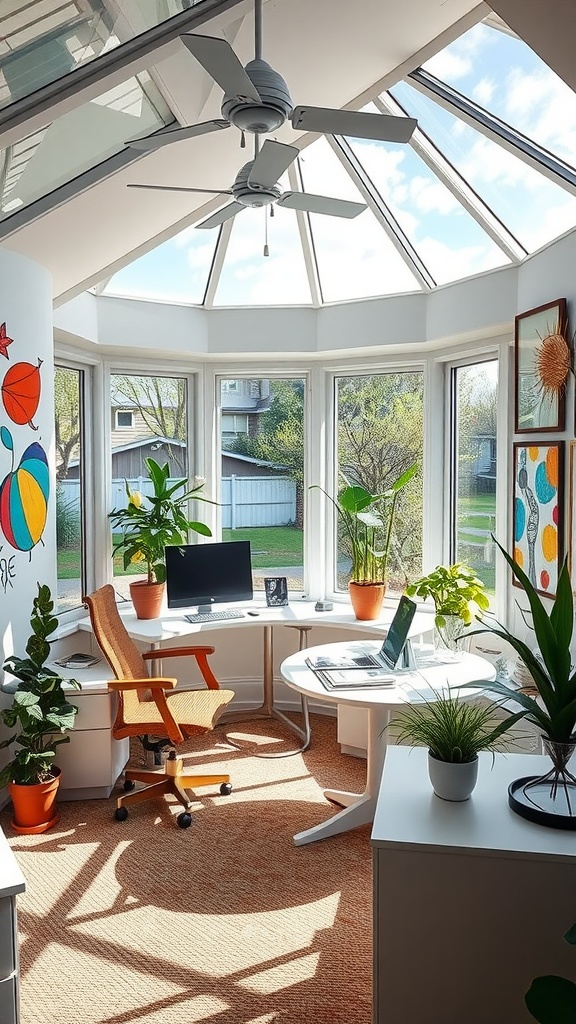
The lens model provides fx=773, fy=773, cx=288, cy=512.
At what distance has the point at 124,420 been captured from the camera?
17.3 ft

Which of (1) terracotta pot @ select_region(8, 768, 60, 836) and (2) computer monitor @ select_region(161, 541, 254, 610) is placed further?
(2) computer monitor @ select_region(161, 541, 254, 610)

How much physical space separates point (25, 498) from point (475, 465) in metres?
2.65

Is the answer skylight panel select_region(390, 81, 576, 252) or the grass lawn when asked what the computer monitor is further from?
skylight panel select_region(390, 81, 576, 252)

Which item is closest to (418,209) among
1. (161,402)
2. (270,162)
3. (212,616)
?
(161,402)

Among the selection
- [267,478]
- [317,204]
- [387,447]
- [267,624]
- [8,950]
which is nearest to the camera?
[8,950]

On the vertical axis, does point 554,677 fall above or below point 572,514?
below

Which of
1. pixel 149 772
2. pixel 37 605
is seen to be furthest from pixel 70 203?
pixel 149 772

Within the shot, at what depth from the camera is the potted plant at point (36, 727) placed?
353cm

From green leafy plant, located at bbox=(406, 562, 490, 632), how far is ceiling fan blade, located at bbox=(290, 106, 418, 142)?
7.00 feet

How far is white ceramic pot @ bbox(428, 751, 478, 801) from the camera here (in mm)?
2041

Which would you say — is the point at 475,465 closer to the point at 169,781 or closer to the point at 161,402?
the point at 161,402

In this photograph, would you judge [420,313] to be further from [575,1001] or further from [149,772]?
[575,1001]

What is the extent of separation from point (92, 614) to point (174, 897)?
140 cm

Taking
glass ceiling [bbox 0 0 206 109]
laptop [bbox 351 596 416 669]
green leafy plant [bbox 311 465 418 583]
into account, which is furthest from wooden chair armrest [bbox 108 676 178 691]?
glass ceiling [bbox 0 0 206 109]
